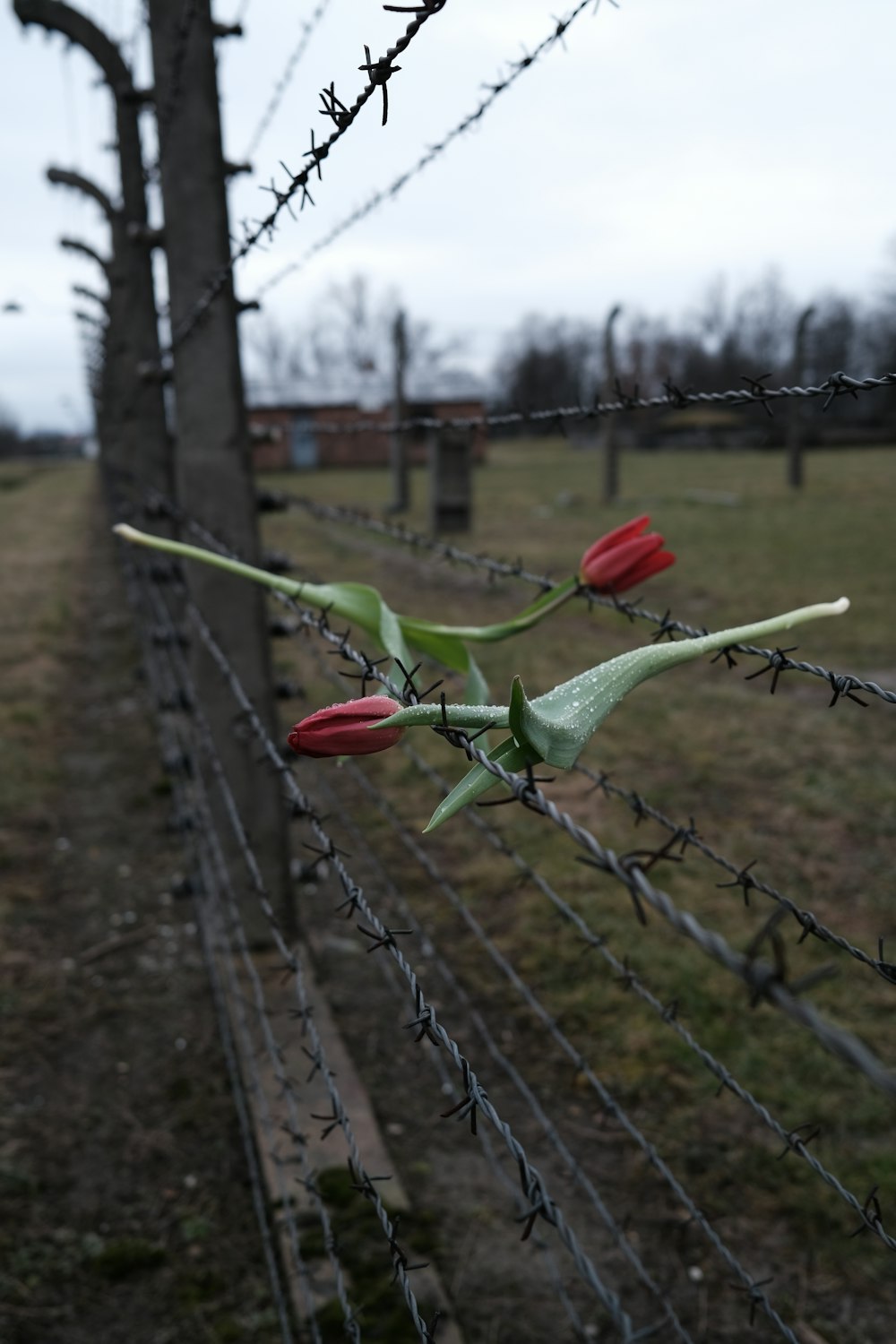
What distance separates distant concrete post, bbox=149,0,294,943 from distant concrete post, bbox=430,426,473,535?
9.13 metres

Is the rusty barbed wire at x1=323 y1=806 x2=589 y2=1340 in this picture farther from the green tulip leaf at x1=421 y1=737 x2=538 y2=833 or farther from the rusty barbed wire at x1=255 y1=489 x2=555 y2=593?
the green tulip leaf at x1=421 y1=737 x2=538 y2=833

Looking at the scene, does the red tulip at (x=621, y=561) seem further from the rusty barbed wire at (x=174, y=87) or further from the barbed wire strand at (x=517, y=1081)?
the rusty barbed wire at (x=174, y=87)

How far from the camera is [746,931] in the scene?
10.2 ft

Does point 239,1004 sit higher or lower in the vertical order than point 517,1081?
lower

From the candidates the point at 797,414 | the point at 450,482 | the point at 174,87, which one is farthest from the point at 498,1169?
Result: the point at 797,414

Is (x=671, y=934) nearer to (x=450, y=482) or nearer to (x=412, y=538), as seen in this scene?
(x=412, y=538)

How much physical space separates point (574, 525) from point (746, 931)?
10.4 m

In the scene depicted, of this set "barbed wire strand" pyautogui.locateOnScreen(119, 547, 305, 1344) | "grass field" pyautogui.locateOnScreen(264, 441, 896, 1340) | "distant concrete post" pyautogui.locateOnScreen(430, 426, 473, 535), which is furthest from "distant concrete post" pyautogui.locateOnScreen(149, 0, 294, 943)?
"distant concrete post" pyautogui.locateOnScreen(430, 426, 473, 535)

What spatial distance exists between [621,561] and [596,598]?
11 centimetres

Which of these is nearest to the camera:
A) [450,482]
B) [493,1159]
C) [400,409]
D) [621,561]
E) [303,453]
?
[621,561]

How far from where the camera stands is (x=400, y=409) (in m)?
14.6

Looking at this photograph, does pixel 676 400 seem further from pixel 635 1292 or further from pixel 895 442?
pixel 895 442

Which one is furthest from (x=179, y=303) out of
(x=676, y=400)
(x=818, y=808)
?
(x=818, y=808)

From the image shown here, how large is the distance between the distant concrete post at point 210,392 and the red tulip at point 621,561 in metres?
1.34
